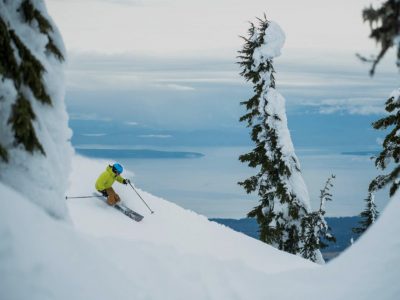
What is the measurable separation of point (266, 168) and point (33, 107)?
16673 mm

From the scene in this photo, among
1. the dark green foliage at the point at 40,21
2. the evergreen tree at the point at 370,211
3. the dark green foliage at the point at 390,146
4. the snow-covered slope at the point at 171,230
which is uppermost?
the dark green foliage at the point at 40,21

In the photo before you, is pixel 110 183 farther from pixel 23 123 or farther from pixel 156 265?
pixel 23 123

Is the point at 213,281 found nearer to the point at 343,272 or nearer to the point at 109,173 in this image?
the point at 343,272

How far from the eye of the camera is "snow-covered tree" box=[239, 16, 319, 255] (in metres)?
23.5

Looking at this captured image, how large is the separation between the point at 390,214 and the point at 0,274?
8611 millimetres

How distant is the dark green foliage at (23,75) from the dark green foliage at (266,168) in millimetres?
16264

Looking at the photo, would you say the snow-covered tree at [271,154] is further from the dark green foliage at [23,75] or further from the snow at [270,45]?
the dark green foliage at [23,75]

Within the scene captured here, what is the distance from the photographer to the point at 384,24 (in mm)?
6875

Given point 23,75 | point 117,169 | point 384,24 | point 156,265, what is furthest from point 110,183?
point 384,24

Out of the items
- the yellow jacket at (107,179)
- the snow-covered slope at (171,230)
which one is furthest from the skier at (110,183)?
the snow-covered slope at (171,230)

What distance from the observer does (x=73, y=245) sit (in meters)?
8.88

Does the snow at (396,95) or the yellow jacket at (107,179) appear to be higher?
the snow at (396,95)

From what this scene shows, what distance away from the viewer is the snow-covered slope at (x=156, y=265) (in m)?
7.66

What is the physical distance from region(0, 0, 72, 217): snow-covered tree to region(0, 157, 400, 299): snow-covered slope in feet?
1.99
